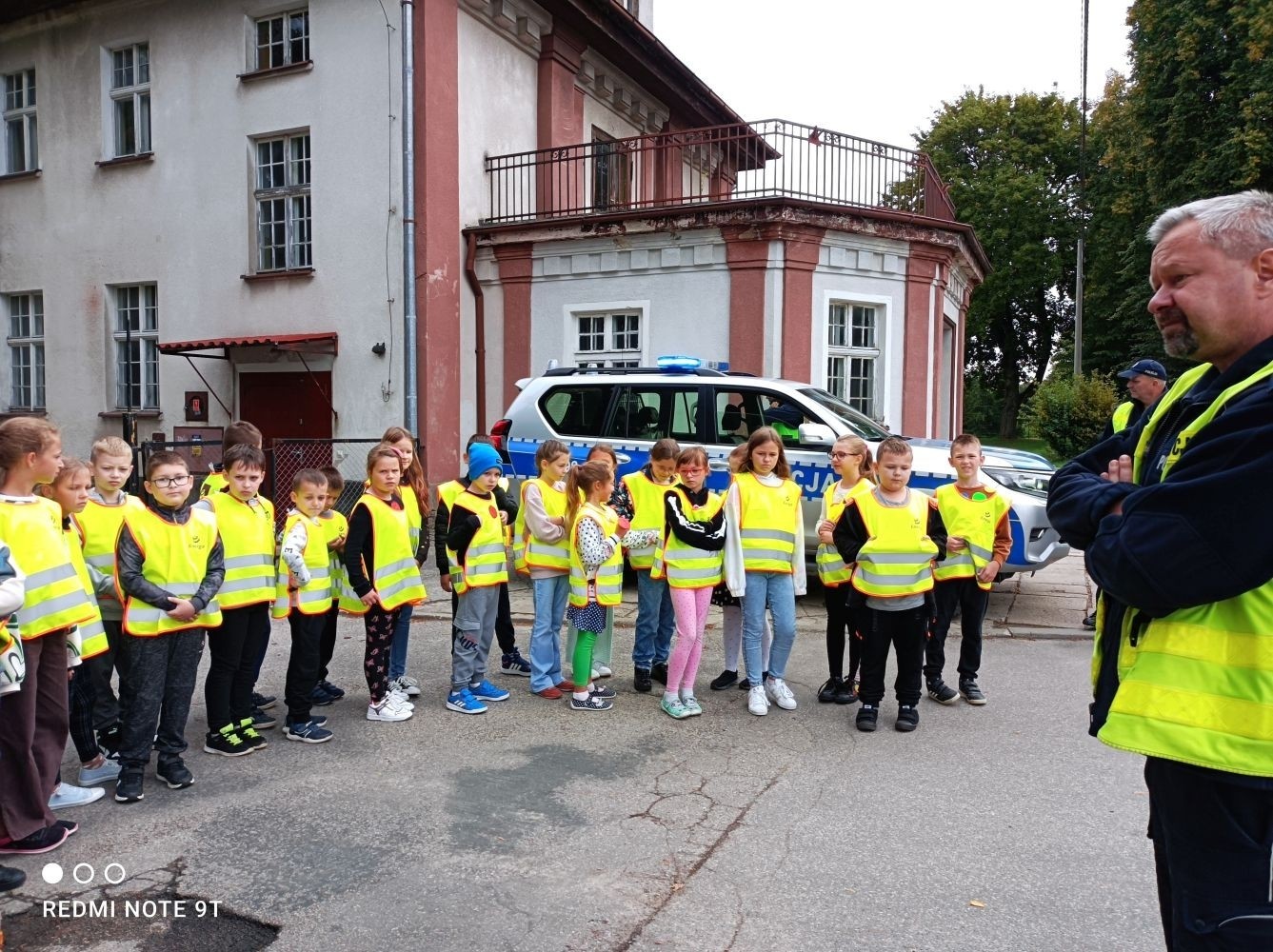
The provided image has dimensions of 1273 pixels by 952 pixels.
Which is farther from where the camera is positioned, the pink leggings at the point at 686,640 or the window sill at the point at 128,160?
the window sill at the point at 128,160

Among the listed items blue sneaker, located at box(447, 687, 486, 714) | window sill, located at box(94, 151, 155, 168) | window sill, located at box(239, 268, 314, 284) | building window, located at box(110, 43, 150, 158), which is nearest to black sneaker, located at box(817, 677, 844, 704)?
blue sneaker, located at box(447, 687, 486, 714)

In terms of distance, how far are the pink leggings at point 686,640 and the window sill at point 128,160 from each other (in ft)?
46.2

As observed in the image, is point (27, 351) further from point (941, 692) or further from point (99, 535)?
point (941, 692)

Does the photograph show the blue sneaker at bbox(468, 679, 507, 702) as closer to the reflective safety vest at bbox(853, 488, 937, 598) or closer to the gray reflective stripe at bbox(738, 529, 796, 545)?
the gray reflective stripe at bbox(738, 529, 796, 545)

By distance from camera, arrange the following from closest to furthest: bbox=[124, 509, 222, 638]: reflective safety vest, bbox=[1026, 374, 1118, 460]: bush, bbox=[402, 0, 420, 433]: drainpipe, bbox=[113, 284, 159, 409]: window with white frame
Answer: bbox=[124, 509, 222, 638]: reflective safety vest, bbox=[402, 0, 420, 433]: drainpipe, bbox=[113, 284, 159, 409]: window with white frame, bbox=[1026, 374, 1118, 460]: bush

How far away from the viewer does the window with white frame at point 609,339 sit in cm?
1389

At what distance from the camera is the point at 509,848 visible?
3.84 m

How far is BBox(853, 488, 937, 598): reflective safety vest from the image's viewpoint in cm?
540

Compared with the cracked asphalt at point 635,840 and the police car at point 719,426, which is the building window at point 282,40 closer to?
the police car at point 719,426

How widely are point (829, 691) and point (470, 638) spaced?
2.27 m

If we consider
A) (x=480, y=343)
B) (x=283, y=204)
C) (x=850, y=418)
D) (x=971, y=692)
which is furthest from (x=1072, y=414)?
(x=971, y=692)

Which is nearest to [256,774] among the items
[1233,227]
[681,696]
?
[681,696]

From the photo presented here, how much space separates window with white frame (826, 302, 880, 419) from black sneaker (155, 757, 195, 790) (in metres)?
10.4

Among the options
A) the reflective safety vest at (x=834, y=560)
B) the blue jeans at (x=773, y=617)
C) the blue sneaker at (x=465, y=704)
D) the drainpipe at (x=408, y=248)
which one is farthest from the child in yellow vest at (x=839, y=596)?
the drainpipe at (x=408, y=248)
